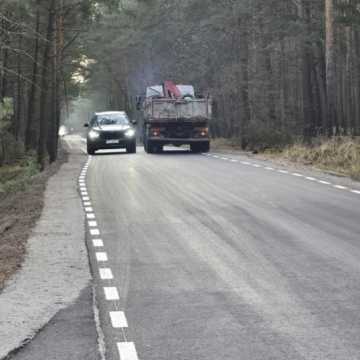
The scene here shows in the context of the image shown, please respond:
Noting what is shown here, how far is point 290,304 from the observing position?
8.39 m

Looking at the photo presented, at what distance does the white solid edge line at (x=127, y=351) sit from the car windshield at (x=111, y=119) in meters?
32.5

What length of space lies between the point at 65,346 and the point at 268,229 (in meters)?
6.77

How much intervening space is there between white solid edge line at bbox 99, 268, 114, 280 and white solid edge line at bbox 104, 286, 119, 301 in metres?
0.56

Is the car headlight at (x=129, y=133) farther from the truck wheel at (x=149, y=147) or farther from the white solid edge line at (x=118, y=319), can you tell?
the white solid edge line at (x=118, y=319)

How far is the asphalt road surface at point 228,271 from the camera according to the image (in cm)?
709

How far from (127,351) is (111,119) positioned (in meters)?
33.2

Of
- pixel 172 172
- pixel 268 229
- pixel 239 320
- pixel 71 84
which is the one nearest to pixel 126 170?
pixel 172 172

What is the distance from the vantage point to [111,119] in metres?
39.7

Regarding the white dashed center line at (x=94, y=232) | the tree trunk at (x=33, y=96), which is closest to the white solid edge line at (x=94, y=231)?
the white dashed center line at (x=94, y=232)

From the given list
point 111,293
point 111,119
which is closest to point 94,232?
point 111,293

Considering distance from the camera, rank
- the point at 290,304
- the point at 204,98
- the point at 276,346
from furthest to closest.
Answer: the point at 204,98, the point at 290,304, the point at 276,346

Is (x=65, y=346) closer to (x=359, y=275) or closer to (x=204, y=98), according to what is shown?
(x=359, y=275)

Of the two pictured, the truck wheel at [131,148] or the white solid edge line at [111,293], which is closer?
the white solid edge line at [111,293]

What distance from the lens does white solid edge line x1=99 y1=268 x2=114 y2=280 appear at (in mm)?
9953
